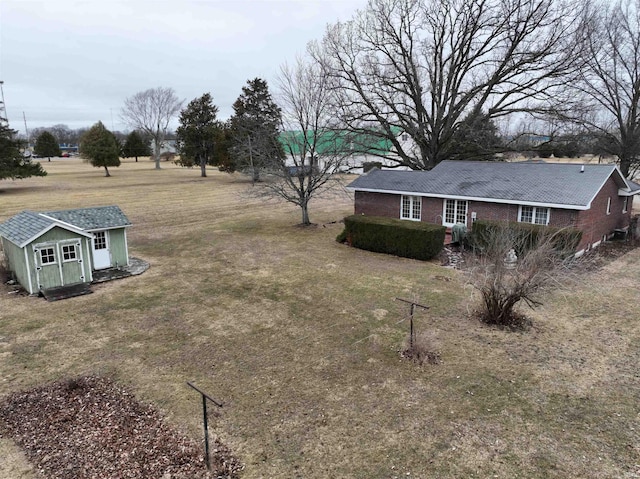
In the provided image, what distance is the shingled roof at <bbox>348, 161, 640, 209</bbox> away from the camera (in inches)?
790

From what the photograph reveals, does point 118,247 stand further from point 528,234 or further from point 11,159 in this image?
point 11,159

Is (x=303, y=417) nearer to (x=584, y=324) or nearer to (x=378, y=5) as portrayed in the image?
(x=584, y=324)

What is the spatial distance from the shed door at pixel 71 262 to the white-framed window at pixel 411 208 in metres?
17.5

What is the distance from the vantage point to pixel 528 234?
56.9ft

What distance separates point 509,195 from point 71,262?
19.7m

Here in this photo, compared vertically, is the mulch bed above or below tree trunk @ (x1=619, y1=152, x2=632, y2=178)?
below

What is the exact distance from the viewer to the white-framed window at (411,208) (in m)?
25.5

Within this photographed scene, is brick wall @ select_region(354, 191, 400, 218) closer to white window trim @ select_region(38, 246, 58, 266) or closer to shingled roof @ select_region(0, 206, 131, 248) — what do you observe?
shingled roof @ select_region(0, 206, 131, 248)

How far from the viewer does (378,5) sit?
3003cm

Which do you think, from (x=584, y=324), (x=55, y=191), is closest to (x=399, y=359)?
(x=584, y=324)

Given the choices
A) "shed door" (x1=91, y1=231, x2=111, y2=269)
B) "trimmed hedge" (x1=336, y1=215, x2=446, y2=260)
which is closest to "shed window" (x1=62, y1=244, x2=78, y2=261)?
"shed door" (x1=91, y1=231, x2=111, y2=269)

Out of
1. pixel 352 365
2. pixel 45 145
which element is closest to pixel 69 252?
pixel 352 365

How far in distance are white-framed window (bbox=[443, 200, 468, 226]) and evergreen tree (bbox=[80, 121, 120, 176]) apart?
48182 millimetres

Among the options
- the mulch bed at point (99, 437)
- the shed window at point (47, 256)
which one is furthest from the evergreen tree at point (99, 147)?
the mulch bed at point (99, 437)
